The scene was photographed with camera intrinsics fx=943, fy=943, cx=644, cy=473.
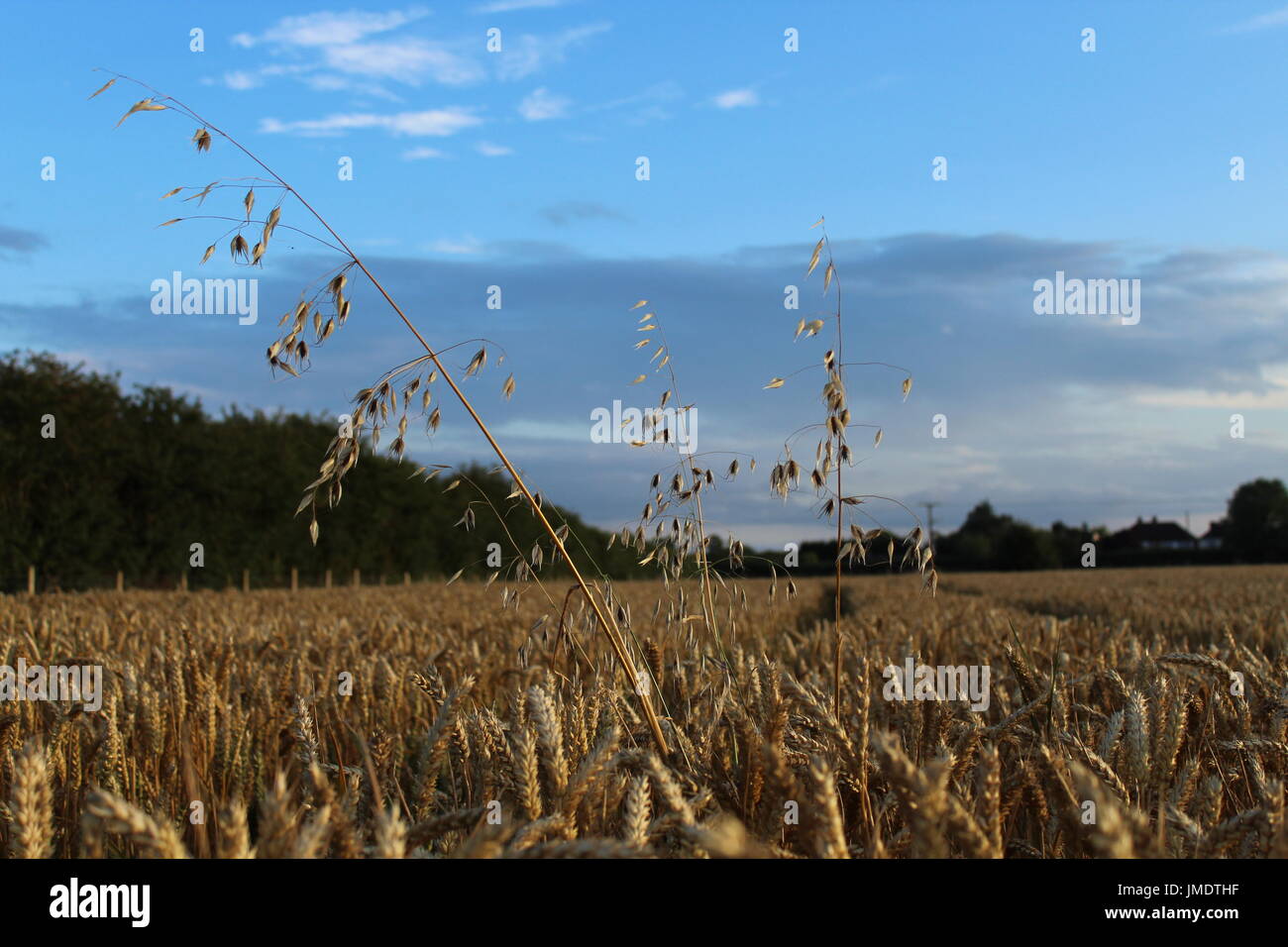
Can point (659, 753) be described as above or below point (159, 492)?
below

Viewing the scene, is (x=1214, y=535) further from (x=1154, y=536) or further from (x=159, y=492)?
(x=159, y=492)

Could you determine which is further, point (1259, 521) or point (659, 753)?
point (1259, 521)

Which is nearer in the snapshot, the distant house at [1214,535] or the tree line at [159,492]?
the tree line at [159,492]

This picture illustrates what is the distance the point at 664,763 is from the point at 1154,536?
112m

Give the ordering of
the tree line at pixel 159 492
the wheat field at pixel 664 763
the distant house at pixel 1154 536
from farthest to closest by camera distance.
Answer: the distant house at pixel 1154 536 → the tree line at pixel 159 492 → the wheat field at pixel 664 763

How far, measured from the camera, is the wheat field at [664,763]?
1.33 m

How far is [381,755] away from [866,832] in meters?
1.23

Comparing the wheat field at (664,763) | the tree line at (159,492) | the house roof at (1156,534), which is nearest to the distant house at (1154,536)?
the house roof at (1156,534)

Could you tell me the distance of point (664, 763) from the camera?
212 centimetres

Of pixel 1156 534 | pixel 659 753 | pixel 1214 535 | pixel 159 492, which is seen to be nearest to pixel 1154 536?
pixel 1156 534

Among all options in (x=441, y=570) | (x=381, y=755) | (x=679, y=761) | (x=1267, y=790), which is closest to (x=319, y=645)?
(x=381, y=755)

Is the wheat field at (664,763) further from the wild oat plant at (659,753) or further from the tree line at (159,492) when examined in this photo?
the tree line at (159,492)

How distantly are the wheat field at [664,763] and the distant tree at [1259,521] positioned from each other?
289 feet
